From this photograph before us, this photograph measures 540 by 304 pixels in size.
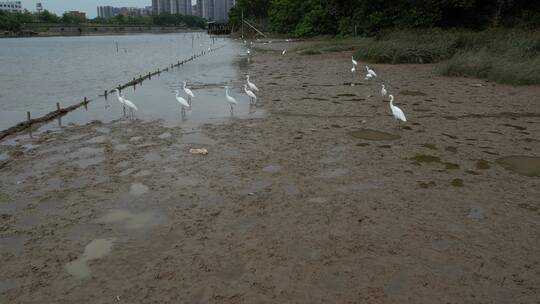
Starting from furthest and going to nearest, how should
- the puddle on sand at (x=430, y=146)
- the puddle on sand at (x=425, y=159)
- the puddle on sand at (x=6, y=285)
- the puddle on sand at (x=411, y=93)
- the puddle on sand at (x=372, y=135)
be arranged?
1. the puddle on sand at (x=411, y=93)
2. the puddle on sand at (x=372, y=135)
3. the puddle on sand at (x=430, y=146)
4. the puddle on sand at (x=425, y=159)
5. the puddle on sand at (x=6, y=285)

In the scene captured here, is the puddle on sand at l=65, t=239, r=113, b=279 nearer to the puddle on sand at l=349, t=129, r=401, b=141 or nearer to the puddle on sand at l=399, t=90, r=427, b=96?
the puddle on sand at l=349, t=129, r=401, b=141

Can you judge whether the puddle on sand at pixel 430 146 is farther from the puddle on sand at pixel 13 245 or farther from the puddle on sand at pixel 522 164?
the puddle on sand at pixel 13 245

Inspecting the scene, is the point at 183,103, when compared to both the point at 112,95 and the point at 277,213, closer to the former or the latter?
the point at 112,95

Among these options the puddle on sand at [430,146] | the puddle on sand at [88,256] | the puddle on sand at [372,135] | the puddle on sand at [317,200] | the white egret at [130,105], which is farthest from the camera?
the white egret at [130,105]

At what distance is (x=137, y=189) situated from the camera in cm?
745

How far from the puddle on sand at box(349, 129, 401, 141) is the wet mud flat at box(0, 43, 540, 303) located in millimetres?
48

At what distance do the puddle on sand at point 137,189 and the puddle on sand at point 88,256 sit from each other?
162cm

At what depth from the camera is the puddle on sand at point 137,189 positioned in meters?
7.30

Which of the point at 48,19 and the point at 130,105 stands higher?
the point at 48,19

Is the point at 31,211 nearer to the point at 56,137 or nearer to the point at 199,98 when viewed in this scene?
the point at 56,137

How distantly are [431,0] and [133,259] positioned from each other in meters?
33.1

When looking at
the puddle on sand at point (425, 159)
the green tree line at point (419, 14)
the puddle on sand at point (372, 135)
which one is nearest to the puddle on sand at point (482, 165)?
the puddle on sand at point (425, 159)

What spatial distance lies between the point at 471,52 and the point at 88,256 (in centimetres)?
2092

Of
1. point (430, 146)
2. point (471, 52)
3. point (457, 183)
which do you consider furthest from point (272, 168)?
point (471, 52)
